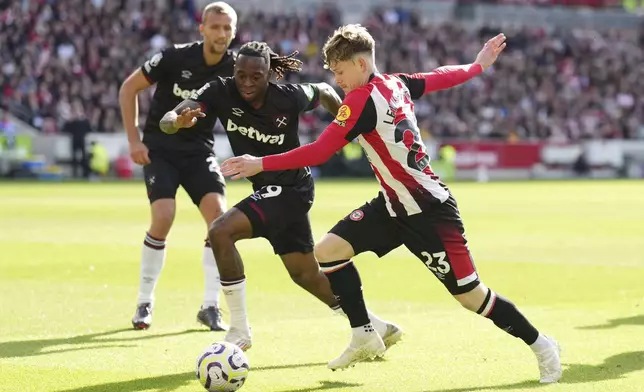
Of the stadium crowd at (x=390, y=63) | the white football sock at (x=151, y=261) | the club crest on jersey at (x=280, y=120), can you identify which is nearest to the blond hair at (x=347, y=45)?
the club crest on jersey at (x=280, y=120)

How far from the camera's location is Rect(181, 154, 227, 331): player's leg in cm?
899

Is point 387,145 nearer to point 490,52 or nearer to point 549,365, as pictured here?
point 490,52

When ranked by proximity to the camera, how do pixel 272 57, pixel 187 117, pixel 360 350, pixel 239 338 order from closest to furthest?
pixel 360 350
pixel 187 117
pixel 239 338
pixel 272 57

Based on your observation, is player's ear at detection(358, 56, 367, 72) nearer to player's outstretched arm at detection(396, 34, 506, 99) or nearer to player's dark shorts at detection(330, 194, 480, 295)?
player's outstretched arm at detection(396, 34, 506, 99)

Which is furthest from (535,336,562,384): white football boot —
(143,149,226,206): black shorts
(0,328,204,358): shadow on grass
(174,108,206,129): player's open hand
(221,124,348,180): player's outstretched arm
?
(143,149,226,206): black shorts

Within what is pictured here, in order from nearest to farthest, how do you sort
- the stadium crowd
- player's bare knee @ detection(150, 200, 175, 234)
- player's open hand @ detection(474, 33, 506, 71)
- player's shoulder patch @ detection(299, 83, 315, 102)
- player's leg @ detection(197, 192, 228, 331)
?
player's open hand @ detection(474, 33, 506, 71) < player's shoulder patch @ detection(299, 83, 315, 102) < player's leg @ detection(197, 192, 228, 331) < player's bare knee @ detection(150, 200, 175, 234) < the stadium crowd

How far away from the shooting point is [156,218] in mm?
9203

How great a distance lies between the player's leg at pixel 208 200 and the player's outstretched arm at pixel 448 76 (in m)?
2.48

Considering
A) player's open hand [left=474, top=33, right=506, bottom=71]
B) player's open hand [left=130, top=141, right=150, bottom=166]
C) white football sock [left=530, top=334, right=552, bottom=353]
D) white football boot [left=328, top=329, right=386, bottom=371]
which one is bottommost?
white football boot [left=328, top=329, right=386, bottom=371]

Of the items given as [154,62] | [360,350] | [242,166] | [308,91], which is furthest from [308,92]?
[154,62]

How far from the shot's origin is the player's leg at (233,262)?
7.21 m

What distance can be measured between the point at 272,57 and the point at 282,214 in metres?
1.19

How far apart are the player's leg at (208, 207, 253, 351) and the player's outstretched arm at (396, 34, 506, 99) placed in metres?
1.41

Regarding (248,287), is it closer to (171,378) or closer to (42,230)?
(171,378)
